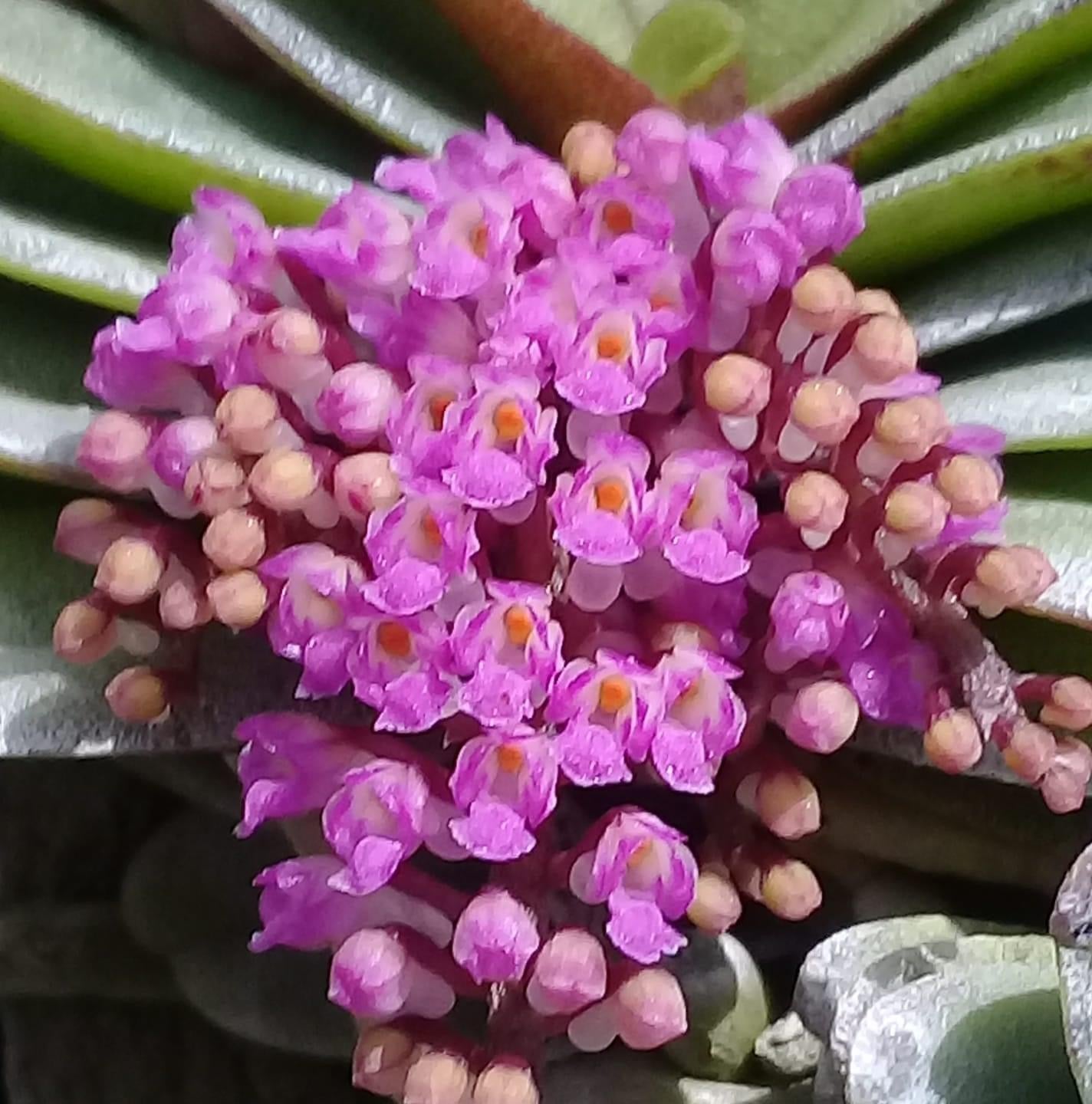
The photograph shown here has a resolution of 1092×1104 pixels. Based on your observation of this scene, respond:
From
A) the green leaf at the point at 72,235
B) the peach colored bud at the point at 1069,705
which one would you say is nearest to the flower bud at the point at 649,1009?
the peach colored bud at the point at 1069,705

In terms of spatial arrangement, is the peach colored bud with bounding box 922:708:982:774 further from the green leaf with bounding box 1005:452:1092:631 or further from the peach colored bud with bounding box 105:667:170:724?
the peach colored bud with bounding box 105:667:170:724

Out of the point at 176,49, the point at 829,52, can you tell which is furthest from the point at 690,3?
the point at 176,49

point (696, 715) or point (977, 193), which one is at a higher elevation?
point (977, 193)

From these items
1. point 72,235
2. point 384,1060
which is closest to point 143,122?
point 72,235

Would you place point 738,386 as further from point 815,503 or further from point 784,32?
point 784,32

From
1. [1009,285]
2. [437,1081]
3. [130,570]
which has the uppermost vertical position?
[1009,285]

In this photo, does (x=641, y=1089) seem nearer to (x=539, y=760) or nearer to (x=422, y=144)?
(x=539, y=760)
